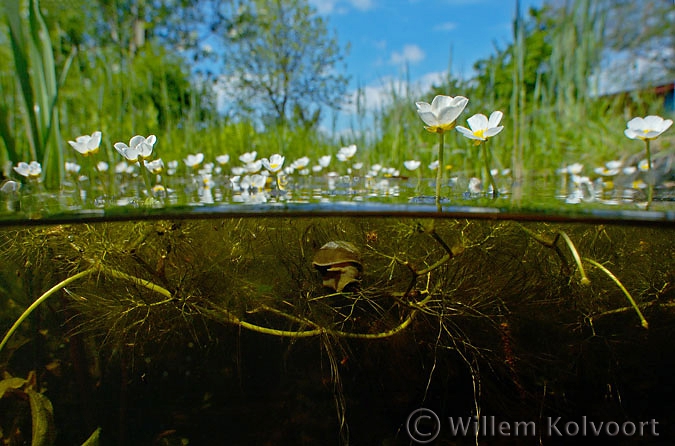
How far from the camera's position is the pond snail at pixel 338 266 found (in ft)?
3.89

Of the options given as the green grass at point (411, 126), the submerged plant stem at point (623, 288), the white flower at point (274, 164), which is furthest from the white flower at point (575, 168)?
the white flower at point (274, 164)

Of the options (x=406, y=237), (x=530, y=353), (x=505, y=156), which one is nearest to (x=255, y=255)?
(x=406, y=237)

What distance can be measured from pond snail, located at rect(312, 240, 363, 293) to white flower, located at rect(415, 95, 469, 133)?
37 centimetres

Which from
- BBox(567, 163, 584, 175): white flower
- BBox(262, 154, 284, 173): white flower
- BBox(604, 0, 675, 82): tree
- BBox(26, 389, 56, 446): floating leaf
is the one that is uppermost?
BBox(604, 0, 675, 82): tree

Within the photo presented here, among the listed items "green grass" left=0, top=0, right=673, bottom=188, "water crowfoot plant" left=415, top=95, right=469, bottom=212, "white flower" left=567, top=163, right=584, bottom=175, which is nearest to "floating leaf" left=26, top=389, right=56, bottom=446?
"water crowfoot plant" left=415, top=95, right=469, bottom=212

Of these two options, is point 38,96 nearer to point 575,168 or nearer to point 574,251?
point 574,251

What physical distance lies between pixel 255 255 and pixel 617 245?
97 centimetres

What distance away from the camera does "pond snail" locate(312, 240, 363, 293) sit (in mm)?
1187

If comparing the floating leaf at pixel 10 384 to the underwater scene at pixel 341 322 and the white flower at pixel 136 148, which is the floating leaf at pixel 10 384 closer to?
the underwater scene at pixel 341 322

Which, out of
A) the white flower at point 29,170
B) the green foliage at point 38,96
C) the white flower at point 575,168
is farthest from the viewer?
the white flower at point 575,168

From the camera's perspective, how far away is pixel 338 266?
3.90ft

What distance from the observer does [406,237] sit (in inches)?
49.0

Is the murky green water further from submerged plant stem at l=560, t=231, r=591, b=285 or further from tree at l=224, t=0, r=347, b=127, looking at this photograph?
tree at l=224, t=0, r=347, b=127

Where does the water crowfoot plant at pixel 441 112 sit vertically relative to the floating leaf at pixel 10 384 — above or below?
above
